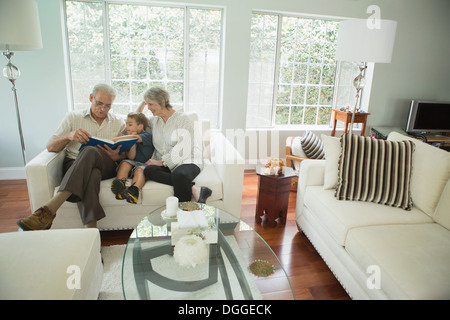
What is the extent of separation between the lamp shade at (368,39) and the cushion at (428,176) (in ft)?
2.95

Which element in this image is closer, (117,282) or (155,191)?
(117,282)

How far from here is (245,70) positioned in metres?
3.59

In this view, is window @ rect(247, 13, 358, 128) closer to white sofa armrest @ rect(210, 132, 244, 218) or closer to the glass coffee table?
white sofa armrest @ rect(210, 132, 244, 218)

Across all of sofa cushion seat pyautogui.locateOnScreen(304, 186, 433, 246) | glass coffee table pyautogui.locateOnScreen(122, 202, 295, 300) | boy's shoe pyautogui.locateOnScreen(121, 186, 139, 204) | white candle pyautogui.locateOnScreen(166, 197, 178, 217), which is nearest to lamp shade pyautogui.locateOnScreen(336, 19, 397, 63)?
sofa cushion seat pyautogui.locateOnScreen(304, 186, 433, 246)

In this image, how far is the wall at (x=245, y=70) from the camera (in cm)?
314

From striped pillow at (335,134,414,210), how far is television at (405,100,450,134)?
2458 millimetres

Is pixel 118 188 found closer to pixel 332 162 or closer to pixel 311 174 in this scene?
pixel 311 174

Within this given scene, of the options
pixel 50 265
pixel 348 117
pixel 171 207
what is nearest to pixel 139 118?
pixel 171 207

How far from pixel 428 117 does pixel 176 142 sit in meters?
3.65

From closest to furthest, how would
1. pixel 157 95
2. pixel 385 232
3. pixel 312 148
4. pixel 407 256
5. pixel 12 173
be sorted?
1. pixel 407 256
2. pixel 385 232
3. pixel 157 95
4. pixel 312 148
5. pixel 12 173

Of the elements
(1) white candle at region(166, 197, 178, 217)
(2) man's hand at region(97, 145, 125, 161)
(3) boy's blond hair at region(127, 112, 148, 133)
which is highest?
(3) boy's blond hair at region(127, 112, 148, 133)

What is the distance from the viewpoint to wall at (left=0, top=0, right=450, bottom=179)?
123 inches
